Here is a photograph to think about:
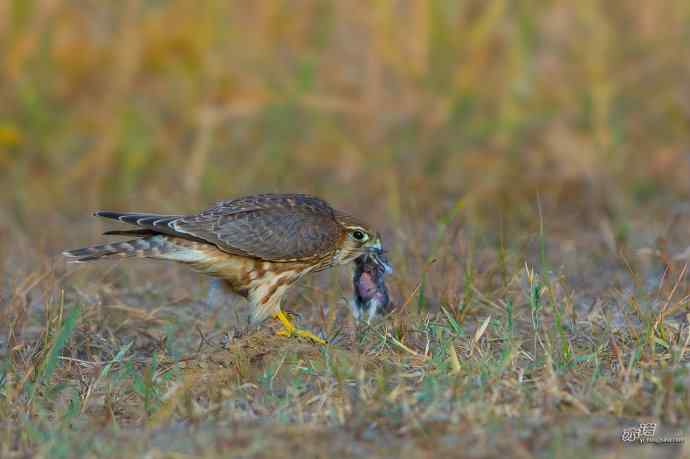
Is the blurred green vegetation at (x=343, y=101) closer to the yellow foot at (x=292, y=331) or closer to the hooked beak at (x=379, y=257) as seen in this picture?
the hooked beak at (x=379, y=257)

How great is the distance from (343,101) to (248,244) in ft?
13.1

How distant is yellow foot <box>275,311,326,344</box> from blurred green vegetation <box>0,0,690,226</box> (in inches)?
114

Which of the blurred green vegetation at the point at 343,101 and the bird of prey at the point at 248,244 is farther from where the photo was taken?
the blurred green vegetation at the point at 343,101

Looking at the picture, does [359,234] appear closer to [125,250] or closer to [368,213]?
[125,250]

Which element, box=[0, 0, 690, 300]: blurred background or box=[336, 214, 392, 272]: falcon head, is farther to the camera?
box=[0, 0, 690, 300]: blurred background

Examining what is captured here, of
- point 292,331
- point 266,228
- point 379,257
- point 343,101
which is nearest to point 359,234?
point 379,257

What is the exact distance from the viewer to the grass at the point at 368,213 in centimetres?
393

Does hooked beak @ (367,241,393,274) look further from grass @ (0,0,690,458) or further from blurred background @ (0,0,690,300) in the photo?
blurred background @ (0,0,690,300)

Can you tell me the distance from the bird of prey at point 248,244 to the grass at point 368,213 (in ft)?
0.71

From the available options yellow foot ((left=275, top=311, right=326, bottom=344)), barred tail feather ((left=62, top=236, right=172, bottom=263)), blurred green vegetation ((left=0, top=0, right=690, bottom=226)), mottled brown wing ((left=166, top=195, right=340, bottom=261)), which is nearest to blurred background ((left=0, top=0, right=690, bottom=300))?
blurred green vegetation ((left=0, top=0, right=690, bottom=226))

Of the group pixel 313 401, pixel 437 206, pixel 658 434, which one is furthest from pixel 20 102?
pixel 658 434

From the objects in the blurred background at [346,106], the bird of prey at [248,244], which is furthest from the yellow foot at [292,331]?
the blurred background at [346,106]

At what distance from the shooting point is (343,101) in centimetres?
934

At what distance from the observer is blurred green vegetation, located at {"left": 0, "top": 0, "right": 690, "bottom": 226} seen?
880 cm
